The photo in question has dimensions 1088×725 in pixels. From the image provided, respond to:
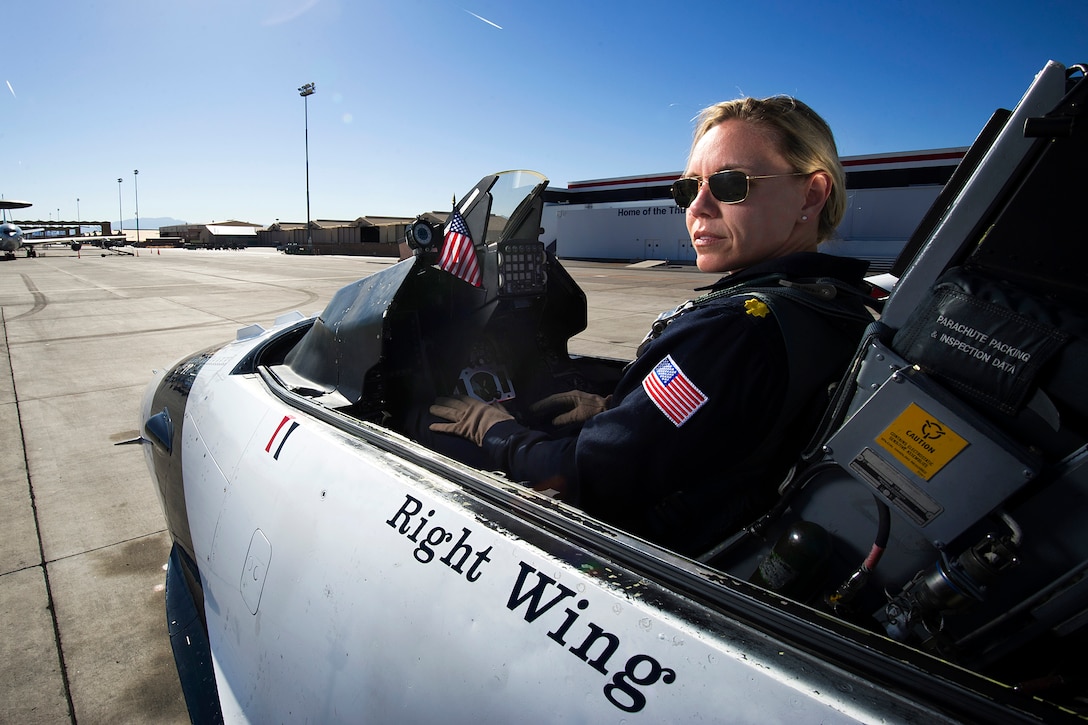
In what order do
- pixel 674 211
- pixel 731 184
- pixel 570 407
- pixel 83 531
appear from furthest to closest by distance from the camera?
1. pixel 674 211
2. pixel 83 531
3. pixel 570 407
4. pixel 731 184

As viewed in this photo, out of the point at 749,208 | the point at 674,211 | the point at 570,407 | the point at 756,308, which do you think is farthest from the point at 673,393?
the point at 674,211

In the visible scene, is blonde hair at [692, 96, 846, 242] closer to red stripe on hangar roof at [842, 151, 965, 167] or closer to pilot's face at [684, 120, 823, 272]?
pilot's face at [684, 120, 823, 272]

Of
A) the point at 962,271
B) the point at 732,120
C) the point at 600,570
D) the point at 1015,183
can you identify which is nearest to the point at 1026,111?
the point at 1015,183

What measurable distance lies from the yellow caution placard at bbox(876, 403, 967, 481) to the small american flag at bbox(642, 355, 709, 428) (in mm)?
339

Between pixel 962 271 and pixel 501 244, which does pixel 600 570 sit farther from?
pixel 501 244

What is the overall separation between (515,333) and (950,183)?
177 cm

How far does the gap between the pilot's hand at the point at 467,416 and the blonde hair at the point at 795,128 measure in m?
1.03

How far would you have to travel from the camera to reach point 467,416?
6.08 feet

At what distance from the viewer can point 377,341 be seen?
76.4 inches

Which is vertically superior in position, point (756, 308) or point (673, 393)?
point (756, 308)

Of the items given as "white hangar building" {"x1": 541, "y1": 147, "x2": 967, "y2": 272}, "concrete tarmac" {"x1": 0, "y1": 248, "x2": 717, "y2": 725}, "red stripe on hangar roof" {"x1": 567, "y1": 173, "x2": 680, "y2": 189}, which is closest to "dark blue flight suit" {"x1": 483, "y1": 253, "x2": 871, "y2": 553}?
"concrete tarmac" {"x1": 0, "y1": 248, "x2": 717, "y2": 725}

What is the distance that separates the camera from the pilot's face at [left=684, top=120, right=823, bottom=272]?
140 centimetres

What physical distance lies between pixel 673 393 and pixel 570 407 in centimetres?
106

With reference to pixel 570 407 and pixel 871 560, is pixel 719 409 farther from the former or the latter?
pixel 570 407
